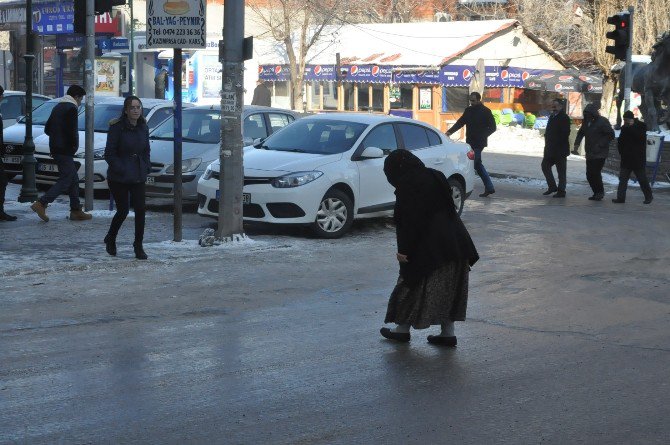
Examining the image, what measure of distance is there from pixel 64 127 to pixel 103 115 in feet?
15.4

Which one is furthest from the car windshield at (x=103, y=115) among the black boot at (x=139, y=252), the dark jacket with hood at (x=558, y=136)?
the dark jacket with hood at (x=558, y=136)

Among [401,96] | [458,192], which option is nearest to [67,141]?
[458,192]

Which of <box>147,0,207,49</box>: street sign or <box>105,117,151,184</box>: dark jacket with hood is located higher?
<box>147,0,207,49</box>: street sign

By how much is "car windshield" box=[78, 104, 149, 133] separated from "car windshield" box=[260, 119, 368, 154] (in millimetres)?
4194

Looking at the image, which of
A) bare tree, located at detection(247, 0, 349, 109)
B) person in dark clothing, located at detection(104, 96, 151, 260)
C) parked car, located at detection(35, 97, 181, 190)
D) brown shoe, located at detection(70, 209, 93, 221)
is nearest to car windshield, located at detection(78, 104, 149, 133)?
parked car, located at detection(35, 97, 181, 190)

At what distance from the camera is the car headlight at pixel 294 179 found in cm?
1381

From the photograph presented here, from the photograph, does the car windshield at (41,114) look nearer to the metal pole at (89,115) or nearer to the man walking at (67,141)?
the metal pole at (89,115)

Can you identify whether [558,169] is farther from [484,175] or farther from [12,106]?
[12,106]

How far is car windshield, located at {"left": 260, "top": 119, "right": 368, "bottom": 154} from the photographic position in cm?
1478

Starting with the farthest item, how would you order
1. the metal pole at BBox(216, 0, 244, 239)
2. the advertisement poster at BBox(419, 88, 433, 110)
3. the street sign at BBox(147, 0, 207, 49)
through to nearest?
the advertisement poster at BBox(419, 88, 433, 110)
the metal pole at BBox(216, 0, 244, 239)
the street sign at BBox(147, 0, 207, 49)

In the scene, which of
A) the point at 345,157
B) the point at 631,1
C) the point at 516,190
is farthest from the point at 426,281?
the point at 631,1

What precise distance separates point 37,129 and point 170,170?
4.38 m

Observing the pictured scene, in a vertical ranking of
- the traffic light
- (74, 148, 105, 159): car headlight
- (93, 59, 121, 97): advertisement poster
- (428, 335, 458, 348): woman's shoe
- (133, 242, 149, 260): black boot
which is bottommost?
(428, 335, 458, 348): woman's shoe

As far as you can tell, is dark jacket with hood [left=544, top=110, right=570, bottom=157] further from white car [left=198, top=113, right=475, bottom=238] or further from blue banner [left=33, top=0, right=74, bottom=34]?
blue banner [left=33, top=0, right=74, bottom=34]
